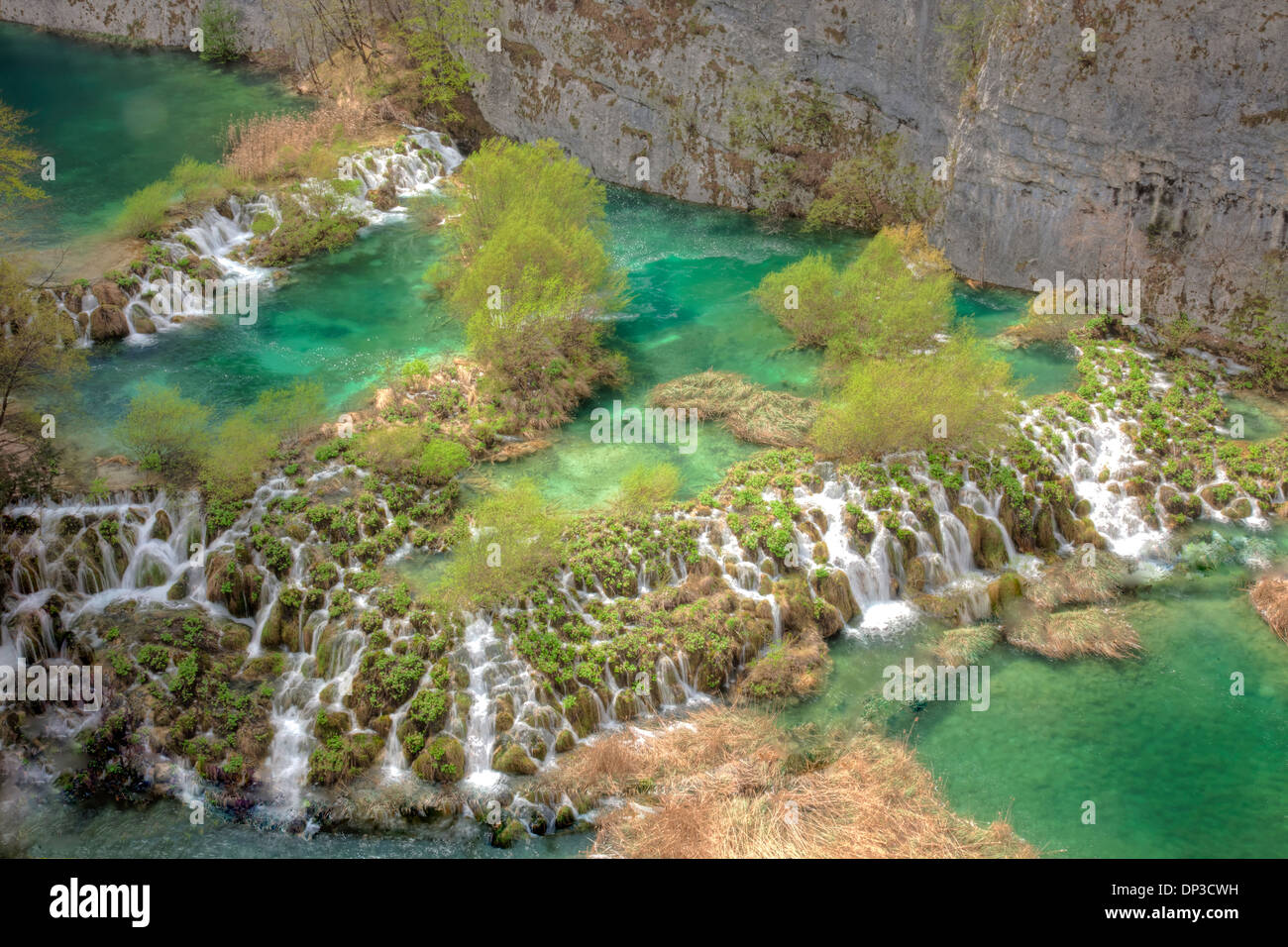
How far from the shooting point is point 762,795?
59.9 feet

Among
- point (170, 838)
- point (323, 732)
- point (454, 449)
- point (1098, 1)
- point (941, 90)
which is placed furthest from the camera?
point (941, 90)

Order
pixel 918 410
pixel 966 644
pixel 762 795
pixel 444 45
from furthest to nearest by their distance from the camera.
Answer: pixel 444 45, pixel 918 410, pixel 966 644, pixel 762 795

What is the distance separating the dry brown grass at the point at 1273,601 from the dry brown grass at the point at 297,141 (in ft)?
112

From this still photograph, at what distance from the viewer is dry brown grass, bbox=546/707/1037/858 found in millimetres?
17281

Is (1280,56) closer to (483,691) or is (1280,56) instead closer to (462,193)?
(462,193)

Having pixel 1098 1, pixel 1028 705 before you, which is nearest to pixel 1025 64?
pixel 1098 1

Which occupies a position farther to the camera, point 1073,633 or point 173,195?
point 173,195

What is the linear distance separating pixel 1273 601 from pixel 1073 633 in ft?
15.8

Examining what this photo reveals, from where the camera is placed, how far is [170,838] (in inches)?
712

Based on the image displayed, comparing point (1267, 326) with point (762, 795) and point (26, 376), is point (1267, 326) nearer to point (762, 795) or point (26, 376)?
point (762, 795)

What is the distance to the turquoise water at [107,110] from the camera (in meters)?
37.7

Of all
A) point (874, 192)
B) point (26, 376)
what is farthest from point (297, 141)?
point (874, 192)

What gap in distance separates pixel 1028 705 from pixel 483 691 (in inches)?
440

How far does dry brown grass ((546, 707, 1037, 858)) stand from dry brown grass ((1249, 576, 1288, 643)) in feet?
30.1
